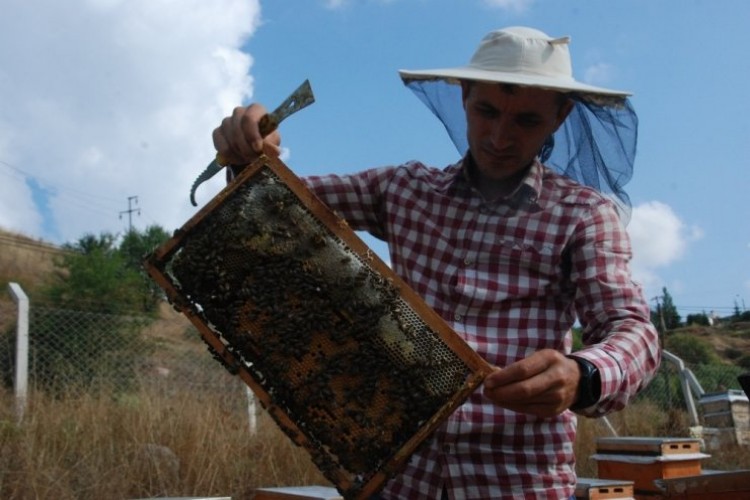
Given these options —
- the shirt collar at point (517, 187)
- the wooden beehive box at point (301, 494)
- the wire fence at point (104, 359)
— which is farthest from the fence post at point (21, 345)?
the shirt collar at point (517, 187)

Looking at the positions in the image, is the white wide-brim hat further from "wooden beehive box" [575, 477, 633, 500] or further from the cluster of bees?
"wooden beehive box" [575, 477, 633, 500]

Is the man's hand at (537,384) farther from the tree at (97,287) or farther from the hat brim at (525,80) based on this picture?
the tree at (97,287)

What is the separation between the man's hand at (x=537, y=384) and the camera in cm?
190

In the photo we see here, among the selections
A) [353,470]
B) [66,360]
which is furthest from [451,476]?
[66,360]

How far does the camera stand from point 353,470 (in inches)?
90.7

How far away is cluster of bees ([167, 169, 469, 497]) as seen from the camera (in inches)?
90.3

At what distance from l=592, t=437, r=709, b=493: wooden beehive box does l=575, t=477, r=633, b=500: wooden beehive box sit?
1.30 metres

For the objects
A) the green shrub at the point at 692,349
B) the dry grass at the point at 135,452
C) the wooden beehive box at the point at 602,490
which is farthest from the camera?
the green shrub at the point at 692,349

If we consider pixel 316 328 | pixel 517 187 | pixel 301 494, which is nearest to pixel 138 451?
pixel 301 494

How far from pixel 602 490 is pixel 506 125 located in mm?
4052

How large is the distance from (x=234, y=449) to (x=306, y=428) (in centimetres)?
633

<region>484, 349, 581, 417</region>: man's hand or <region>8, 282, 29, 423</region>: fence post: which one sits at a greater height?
<region>8, 282, 29, 423</region>: fence post

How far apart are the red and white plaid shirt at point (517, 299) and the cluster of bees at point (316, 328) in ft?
0.57

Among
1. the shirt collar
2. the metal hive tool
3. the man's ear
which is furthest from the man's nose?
the metal hive tool
